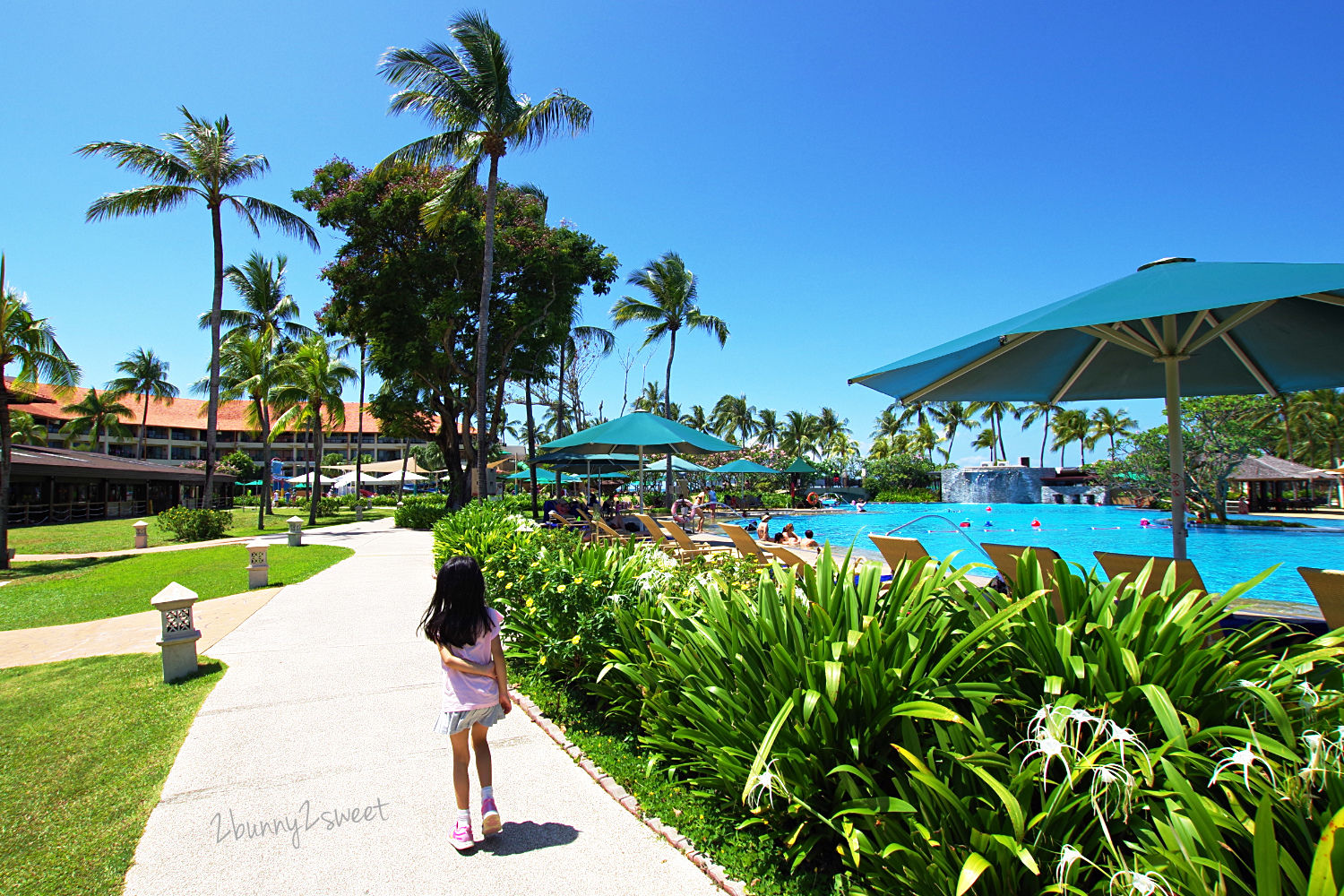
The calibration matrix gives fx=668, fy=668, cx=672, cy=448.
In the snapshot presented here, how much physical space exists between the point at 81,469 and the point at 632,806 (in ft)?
94.7

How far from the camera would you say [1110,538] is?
21.1m

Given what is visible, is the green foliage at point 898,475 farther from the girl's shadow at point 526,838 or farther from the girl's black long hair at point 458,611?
the girl's black long hair at point 458,611

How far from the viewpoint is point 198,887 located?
2.72m

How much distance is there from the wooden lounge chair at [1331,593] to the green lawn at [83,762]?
5042mm

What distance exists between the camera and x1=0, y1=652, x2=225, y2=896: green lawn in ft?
9.54

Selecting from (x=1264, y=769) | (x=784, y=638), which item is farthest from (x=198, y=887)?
(x=1264, y=769)

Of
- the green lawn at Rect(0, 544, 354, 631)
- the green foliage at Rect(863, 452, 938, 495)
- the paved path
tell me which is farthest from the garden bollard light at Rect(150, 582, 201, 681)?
the green foliage at Rect(863, 452, 938, 495)

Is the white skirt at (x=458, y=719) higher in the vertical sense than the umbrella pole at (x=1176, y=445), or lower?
lower

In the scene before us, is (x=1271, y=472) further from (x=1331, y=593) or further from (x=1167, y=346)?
(x=1331, y=593)

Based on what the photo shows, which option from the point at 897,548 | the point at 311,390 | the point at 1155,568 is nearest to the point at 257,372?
the point at 311,390

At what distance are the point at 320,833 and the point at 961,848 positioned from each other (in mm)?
2822

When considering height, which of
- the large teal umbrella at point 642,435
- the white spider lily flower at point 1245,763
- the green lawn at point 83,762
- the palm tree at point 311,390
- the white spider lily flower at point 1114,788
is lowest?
the green lawn at point 83,762

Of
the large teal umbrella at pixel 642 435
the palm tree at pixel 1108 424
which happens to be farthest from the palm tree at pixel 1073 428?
the large teal umbrella at pixel 642 435

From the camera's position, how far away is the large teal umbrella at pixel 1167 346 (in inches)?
135
